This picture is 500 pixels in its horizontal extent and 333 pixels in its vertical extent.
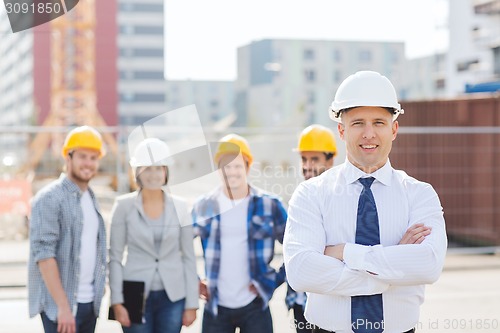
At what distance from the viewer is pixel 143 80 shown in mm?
105938

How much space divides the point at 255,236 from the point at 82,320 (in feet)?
3.82

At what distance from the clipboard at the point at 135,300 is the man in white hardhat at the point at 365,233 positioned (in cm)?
179

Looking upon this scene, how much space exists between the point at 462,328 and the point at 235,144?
3.77 metres

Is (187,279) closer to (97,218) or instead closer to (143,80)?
(97,218)

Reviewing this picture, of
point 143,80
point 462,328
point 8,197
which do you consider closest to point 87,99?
point 143,80

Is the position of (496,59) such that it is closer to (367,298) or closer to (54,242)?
(54,242)

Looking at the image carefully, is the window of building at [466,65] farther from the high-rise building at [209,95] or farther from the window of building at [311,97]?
the high-rise building at [209,95]

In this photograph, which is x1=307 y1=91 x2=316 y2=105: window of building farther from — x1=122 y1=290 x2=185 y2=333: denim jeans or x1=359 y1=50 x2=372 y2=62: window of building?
x1=122 y1=290 x2=185 y2=333: denim jeans

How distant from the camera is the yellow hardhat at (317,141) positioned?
493cm

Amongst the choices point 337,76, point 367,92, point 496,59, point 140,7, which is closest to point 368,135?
point 367,92

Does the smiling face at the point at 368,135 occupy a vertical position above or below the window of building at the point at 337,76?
below

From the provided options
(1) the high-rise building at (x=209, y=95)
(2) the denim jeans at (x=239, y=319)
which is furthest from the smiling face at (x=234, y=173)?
(1) the high-rise building at (x=209, y=95)

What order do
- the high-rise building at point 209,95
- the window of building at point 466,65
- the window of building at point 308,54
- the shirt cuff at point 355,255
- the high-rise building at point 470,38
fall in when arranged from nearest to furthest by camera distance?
1. the shirt cuff at point 355,255
2. the high-rise building at point 470,38
3. the window of building at point 466,65
4. the window of building at point 308,54
5. the high-rise building at point 209,95

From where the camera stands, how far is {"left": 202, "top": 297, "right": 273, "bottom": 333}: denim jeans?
4.55 m
